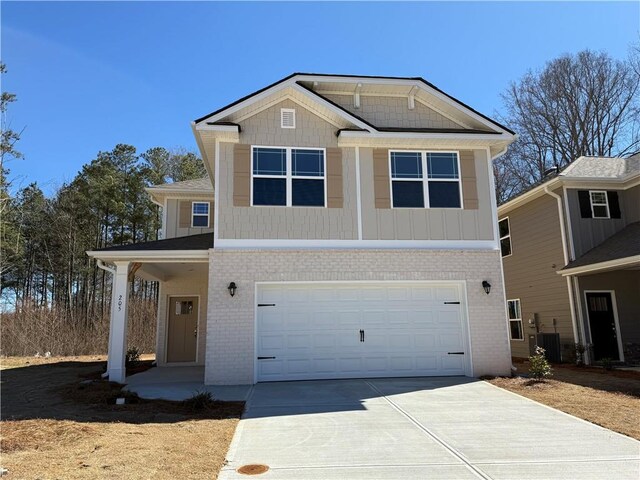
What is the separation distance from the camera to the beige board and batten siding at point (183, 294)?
1474 centimetres

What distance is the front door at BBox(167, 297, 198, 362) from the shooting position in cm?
1500

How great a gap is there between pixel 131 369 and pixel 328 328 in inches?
256

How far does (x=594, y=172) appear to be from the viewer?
14867mm

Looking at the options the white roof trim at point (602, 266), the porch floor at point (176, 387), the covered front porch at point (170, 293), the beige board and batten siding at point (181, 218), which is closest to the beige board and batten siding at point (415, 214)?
the white roof trim at point (602, 266)

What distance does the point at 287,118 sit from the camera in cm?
1136

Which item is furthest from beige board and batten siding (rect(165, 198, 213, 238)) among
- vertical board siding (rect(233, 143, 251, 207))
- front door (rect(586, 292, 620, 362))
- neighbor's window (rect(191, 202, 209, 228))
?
front door (rect(586, 292, 620, 362))

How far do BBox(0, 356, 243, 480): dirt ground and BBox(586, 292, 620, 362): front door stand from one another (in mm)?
11224

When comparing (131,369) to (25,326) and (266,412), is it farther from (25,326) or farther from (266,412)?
(25,326)

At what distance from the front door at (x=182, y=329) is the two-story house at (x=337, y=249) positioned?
13.8ft

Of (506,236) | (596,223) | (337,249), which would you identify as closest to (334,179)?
(337,249)

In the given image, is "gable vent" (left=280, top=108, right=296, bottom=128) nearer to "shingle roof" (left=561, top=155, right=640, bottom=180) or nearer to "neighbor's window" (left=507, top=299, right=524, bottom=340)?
"shingle roof" (left=561, top=155, right=640, bottom=180)

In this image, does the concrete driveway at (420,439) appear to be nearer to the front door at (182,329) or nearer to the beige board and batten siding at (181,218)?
the front door at (182,329)

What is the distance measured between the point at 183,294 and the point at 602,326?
13007mm

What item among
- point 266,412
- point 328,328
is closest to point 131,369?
point 328,328
